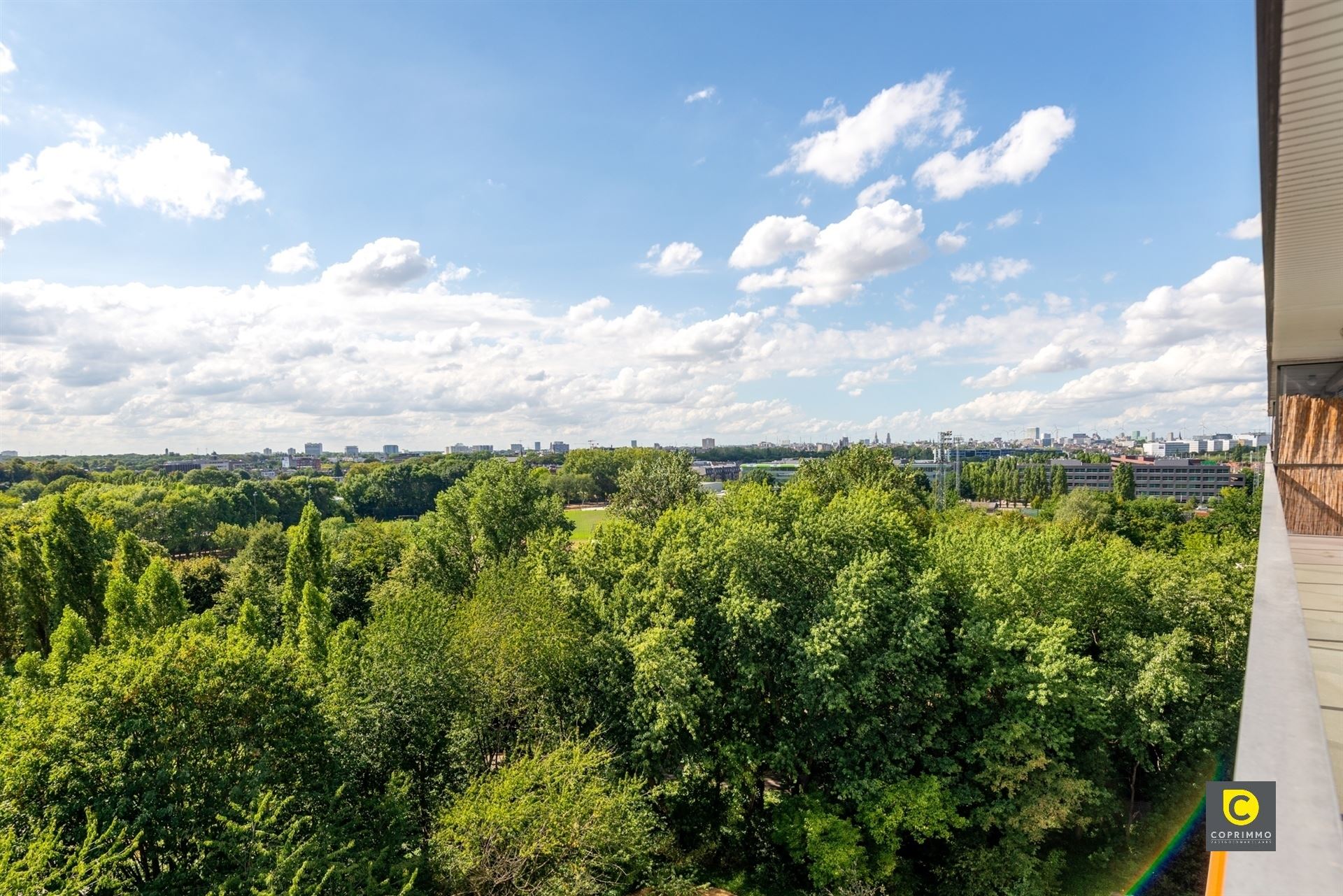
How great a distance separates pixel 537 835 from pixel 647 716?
4.69 meters

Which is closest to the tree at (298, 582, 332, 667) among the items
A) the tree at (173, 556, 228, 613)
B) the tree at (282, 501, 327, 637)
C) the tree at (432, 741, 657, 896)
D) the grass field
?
the tree at (282, 501, 327, 637)

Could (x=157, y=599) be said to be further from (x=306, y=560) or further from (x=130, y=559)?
(x=130, y=559)

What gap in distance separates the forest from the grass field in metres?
34.3

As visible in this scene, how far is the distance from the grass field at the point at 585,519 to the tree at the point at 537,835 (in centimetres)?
4240

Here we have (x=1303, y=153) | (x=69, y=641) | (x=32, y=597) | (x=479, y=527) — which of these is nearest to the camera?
(x=1303, y=153)

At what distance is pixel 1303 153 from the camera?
3934mm

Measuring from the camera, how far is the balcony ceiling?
3.18 meters

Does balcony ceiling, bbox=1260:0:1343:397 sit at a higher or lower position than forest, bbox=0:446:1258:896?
higher

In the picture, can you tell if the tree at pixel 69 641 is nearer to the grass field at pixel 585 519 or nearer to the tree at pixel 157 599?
the tree at pixel 157 599

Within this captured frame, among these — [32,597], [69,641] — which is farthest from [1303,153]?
[32,597]

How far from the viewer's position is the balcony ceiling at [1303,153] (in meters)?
3.18

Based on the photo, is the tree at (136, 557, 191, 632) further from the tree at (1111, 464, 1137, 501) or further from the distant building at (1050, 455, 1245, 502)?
the distant building at (1050, 455, 1245, 502)

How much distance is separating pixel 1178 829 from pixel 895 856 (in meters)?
8.89

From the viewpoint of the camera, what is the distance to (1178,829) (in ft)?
59.6
